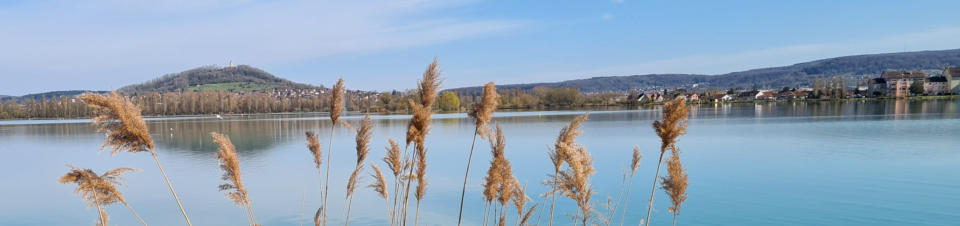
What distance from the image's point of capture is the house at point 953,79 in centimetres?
10620

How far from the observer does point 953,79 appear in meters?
109

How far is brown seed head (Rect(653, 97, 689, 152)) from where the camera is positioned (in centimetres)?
362

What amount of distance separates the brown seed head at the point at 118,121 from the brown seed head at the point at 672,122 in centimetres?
325

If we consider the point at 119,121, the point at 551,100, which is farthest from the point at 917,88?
the point at 119,121

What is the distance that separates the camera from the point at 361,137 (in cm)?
436

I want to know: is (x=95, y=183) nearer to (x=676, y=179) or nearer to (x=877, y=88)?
(x=676, y=179)

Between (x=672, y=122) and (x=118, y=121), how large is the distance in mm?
3509

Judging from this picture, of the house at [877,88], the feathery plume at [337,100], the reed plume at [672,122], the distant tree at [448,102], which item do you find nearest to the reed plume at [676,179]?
the reed plume at [672,122]

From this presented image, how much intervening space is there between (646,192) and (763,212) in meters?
2.93

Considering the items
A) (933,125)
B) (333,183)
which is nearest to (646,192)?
(333,183)

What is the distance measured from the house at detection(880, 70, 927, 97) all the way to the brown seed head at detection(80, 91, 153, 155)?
128 meters

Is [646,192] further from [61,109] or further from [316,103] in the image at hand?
[316,103]

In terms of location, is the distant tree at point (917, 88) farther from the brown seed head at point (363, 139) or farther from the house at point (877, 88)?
the brown seed head at point (363, 139)

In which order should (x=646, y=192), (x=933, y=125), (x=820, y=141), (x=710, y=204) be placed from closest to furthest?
(x=710, y=204), (x=646, y=192), (x=820, y=141), (x=933, y=125)
